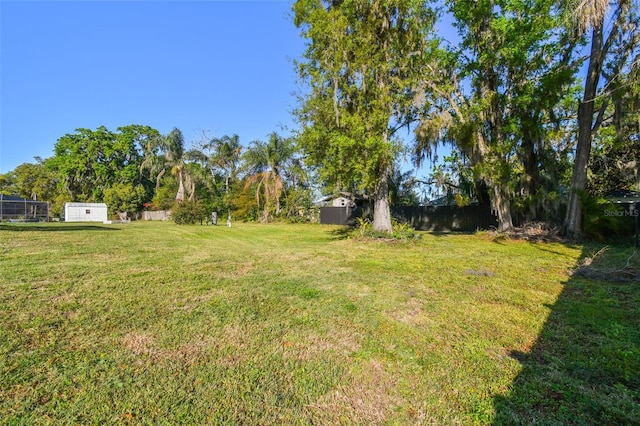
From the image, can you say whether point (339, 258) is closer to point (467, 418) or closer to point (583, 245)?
point (467, 418)

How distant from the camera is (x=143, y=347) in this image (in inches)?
101

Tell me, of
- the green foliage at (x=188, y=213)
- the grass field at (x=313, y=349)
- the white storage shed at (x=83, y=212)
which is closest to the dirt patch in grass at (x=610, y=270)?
the grass field at (x=313, y=349)

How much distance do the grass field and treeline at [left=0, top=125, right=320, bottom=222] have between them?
36.3 ft

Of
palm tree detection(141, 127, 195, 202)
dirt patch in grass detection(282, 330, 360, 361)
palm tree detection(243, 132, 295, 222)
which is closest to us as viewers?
dirt patch in grass detection(282, 330, 360, 361)

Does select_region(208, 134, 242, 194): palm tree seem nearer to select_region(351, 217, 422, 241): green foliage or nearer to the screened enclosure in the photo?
the screened enclosure

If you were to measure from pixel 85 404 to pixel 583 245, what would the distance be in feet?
37.6

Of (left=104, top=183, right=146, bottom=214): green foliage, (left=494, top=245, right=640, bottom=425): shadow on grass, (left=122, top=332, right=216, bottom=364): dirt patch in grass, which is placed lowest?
(left=494, top=245, right=640, bottom=425): shadow on grass

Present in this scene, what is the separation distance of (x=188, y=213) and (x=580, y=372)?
22.5m

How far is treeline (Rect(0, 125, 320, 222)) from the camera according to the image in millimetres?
26438

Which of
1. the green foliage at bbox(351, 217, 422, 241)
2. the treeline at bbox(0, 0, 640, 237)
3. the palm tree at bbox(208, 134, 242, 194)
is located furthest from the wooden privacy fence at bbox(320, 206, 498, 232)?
the palm tree at bbox(208, 134, 242, 194)

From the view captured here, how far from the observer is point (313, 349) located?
2.60 m

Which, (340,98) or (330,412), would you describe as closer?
(330,412)

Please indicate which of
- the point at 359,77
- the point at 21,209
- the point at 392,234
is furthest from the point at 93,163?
the point at 392,234

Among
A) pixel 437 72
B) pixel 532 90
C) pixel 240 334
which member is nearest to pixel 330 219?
pixel 437 72
